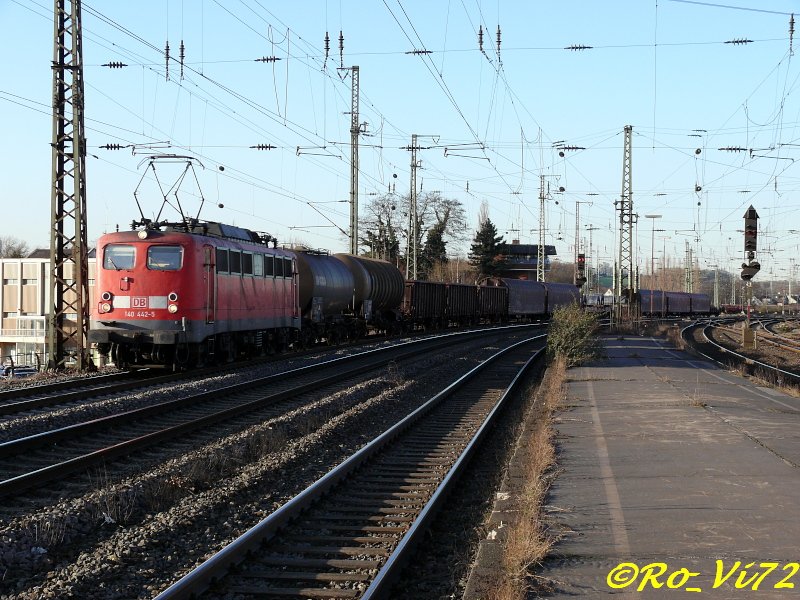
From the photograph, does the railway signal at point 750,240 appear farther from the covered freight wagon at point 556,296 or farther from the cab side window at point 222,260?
the covered freight wagon at point 556,296

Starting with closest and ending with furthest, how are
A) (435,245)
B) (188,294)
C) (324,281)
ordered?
(188,294), (324,281), (435,245)

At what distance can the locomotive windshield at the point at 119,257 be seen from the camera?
1961 centimetres

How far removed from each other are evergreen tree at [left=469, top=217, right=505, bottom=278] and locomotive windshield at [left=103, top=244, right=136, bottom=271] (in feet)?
269

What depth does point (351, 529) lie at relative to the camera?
768 cm

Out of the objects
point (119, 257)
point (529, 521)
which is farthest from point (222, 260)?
point (529, 521)

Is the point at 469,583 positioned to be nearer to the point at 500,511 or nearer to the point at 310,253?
the point at 500,511

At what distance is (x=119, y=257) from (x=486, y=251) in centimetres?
8321

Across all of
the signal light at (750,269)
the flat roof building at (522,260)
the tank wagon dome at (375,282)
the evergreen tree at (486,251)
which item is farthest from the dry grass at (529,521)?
the flat roof building at (522,260)

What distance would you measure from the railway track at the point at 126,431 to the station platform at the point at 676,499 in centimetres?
516

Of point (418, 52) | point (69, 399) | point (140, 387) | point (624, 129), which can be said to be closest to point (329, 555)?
point (69, 399)

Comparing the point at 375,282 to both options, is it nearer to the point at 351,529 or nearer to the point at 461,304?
the point at 461,304

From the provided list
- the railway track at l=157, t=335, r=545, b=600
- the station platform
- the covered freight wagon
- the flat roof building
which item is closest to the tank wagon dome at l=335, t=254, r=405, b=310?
the station platform

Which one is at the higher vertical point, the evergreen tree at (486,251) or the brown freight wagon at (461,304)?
the evergreen tree at (486,251)

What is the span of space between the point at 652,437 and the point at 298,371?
11054 millimetres
